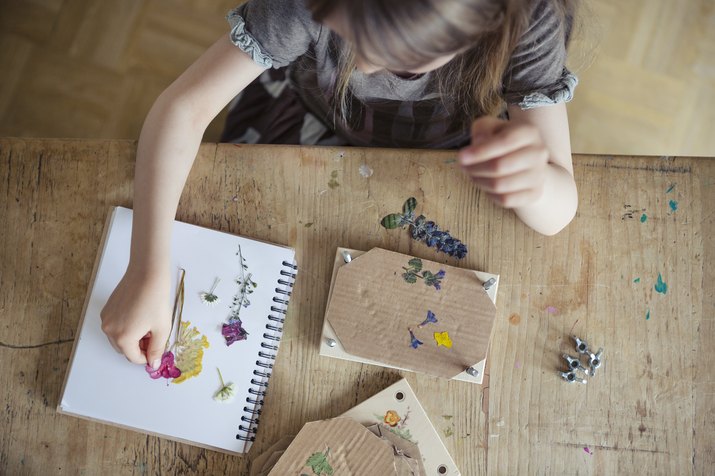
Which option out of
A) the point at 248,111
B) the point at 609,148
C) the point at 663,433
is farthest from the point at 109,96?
the point at 663,433

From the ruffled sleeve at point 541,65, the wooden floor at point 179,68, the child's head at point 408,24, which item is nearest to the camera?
the child's head at point 408,24

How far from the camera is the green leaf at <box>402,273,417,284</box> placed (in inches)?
26.3

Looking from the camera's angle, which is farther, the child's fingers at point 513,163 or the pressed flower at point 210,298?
the pressed flower at point 210,298

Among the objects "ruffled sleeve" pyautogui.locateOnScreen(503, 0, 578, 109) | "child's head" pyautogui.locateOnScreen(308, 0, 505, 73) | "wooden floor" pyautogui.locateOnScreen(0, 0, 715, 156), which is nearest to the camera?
"child's head" pyautogui.locateOnScreen(308, 0, 505, 73)

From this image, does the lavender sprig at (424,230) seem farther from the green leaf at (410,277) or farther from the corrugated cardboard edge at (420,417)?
the corrugated cardboard edge at (420,417)

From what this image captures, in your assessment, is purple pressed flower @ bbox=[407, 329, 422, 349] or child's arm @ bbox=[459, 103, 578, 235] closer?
child's arm @ bbox=[459, 103, 578, 235]

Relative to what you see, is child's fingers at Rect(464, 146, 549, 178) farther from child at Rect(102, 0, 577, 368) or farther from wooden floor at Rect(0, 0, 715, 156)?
wooden floor at Rect(0, 0, 715, 156)

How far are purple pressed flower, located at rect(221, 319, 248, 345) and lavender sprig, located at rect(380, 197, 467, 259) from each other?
209mm

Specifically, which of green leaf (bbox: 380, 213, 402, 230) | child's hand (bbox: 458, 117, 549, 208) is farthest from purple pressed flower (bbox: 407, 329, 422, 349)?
child's hand (bbox: 458, 117, 549, 208)

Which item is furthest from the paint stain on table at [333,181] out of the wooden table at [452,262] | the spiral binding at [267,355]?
the spiral binding at [267,355]

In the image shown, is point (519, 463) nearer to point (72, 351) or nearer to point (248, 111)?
point (72, 351)

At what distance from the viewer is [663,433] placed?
653mm

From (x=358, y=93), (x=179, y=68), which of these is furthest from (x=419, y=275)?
(x=179, y=68)

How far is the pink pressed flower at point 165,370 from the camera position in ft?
2.19
